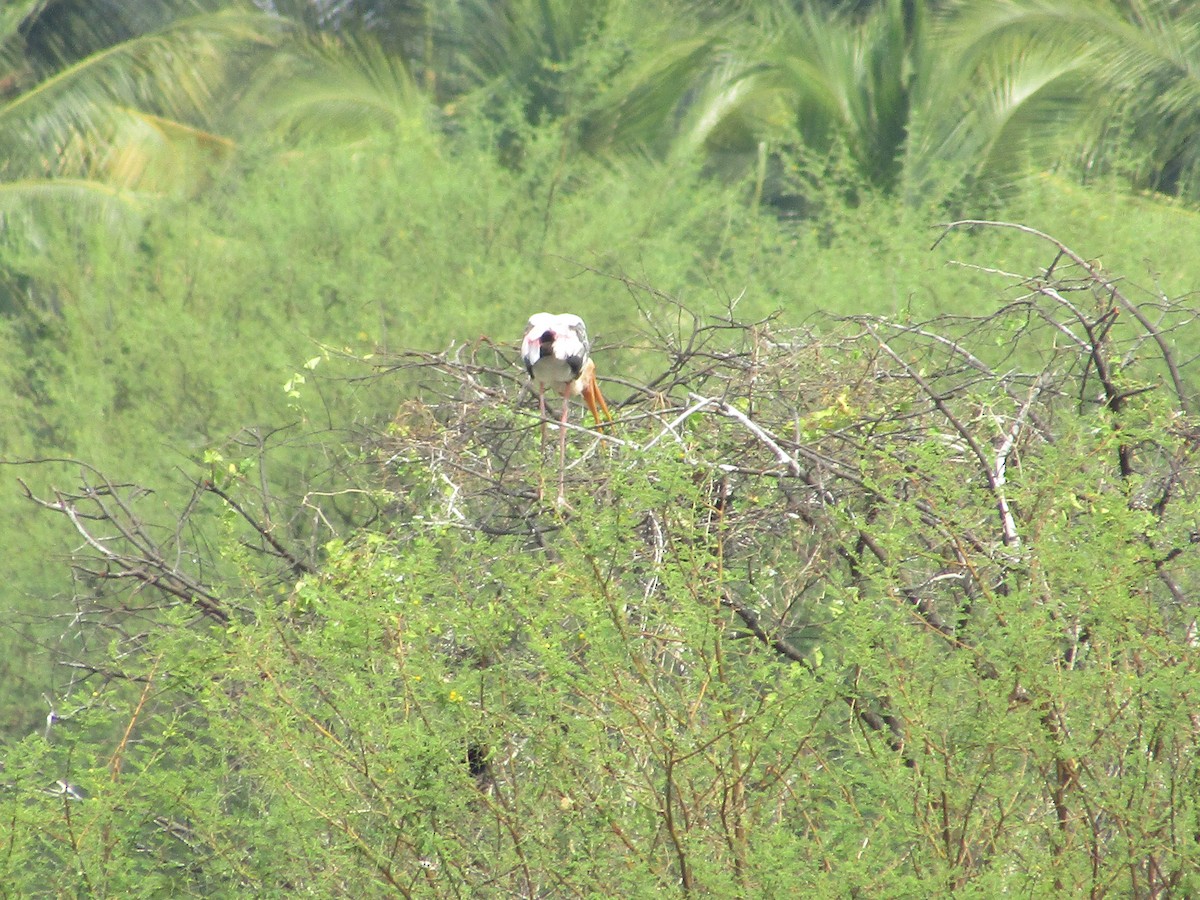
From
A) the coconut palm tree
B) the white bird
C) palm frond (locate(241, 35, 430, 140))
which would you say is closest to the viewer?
the white bird

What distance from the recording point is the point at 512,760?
3.77 metres

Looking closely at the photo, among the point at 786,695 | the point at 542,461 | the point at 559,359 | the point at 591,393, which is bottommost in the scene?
the point at 591,393

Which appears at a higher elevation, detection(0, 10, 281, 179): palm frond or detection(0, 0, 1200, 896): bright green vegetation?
detection(0, 0, 1200, 896): bright green vegetation

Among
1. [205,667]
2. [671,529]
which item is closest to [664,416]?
[671,529]

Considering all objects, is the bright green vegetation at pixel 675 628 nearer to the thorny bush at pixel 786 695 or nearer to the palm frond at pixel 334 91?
the thorny bush at pixel 786 695

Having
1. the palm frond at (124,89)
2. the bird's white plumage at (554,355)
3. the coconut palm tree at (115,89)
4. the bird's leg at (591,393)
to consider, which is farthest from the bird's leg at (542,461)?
the palm frond at (124,89)

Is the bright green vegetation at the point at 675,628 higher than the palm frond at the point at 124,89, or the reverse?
the bright green vegetation at the point at 675,628

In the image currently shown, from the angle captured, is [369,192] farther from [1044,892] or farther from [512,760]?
[1044,892]

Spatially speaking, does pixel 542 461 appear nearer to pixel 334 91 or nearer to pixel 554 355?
pixel 554 355

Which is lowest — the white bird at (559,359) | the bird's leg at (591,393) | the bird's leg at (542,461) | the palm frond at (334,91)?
the palm frond at (334,91)

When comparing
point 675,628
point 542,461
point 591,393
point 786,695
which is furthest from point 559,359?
point 786,695

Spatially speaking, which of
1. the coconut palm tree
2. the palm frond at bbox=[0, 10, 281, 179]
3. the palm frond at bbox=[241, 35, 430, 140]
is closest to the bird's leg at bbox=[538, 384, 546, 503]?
the coconut palm tree

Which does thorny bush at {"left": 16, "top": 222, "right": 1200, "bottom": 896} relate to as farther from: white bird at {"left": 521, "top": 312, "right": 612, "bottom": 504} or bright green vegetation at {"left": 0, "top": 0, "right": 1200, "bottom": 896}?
white bird at {"left": 521, "top": 312, "right": 612, "bottom": 504}

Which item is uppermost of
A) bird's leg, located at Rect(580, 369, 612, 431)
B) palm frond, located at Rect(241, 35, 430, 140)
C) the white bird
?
the white bird
